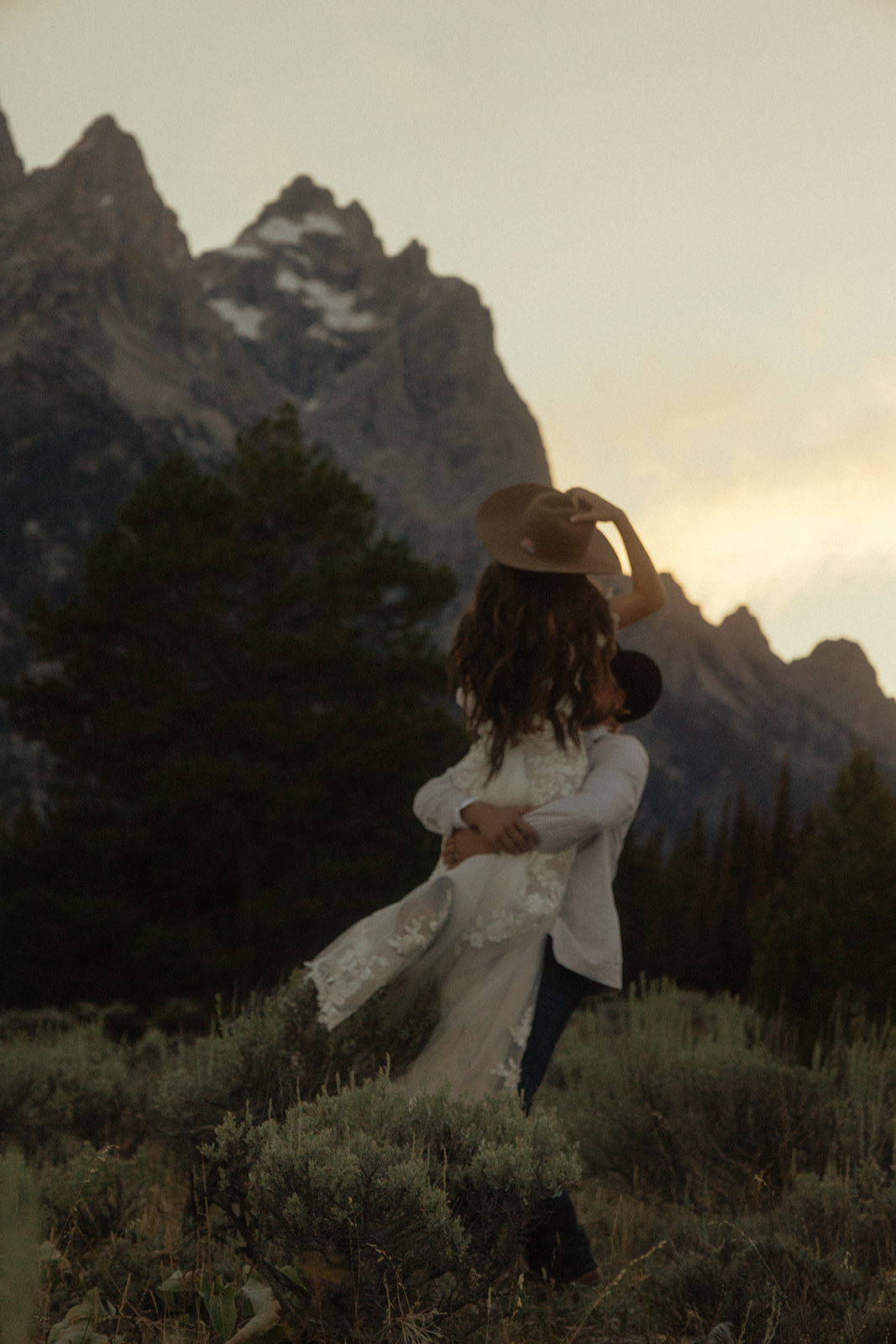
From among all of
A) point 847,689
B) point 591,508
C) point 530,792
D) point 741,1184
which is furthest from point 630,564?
point 847,689

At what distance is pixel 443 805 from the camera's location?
9.90 ft

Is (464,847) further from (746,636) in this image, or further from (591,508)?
(746,636)

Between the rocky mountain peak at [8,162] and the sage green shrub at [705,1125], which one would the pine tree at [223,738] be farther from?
the rocky mountain peak at [8,162]

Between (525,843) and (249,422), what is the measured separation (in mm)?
132810

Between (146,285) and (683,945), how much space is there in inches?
4911

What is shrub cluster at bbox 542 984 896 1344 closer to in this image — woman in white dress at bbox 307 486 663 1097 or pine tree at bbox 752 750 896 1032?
woman in white dress at bbox 307 486 663 1097

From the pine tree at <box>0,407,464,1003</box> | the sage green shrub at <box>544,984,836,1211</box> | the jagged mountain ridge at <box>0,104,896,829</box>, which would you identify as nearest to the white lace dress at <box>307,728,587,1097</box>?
the sage green shrub at <box>544,984,836,1211</box>

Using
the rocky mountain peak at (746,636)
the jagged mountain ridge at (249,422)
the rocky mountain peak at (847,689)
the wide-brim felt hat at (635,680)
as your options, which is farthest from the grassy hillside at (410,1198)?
the rocky mountain peak at (847,689)

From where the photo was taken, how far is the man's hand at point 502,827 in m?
2.75

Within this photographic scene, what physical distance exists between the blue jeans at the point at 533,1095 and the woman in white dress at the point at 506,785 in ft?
0.25

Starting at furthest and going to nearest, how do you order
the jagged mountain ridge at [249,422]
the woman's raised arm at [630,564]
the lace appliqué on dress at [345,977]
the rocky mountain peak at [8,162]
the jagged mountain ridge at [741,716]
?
the jagged mountain ridge at [741,716]
the rocky mountain peak at [8,162]
the jagged mountain ridge at [249,422]
the woman's raised arm at [630,564]
the lace appliqué on dress at [345,977]

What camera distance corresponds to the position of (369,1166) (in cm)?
194

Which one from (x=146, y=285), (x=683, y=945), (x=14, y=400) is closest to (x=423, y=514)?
(x=146, y=285)

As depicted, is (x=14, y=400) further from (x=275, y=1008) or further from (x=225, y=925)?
(x=275, y=1008)
